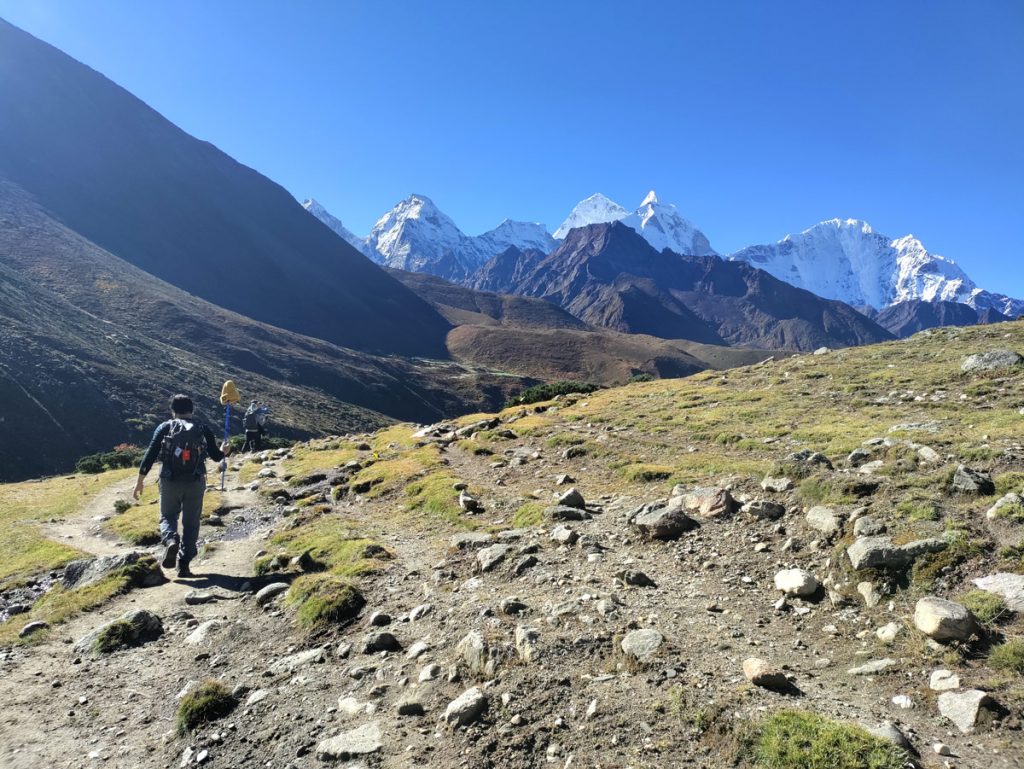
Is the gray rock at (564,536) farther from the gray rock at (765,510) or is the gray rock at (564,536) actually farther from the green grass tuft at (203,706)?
the green grass tuft at (203,706)

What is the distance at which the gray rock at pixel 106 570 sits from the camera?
12.6 m

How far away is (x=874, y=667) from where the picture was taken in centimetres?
629

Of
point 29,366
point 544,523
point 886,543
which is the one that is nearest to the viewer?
point 886,543

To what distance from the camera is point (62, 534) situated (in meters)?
18.9

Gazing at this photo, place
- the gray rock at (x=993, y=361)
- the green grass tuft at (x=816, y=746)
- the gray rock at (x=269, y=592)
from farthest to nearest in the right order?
the gray rock at (x=993, y=361), the gray rock at (x=269, y=592), the green grass tuft at (x=816, y=746)

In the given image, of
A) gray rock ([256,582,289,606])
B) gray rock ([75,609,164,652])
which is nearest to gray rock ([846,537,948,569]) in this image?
gray rock ([256,582,289,606])

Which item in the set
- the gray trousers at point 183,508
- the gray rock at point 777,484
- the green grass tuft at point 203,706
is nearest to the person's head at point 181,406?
the gray trousers at point 183,508

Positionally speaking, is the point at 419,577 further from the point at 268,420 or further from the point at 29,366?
the point at 29,366

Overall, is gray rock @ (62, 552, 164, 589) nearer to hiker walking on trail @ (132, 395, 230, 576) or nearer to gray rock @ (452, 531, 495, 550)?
hiker walking on trail @ (132, 395, 230, 576)

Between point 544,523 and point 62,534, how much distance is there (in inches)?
657

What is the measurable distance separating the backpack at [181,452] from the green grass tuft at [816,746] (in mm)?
11165

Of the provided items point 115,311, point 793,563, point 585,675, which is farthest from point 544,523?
point 115,311

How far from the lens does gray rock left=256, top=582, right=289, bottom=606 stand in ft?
36.3

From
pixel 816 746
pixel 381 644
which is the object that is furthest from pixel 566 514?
pixel 816 746
